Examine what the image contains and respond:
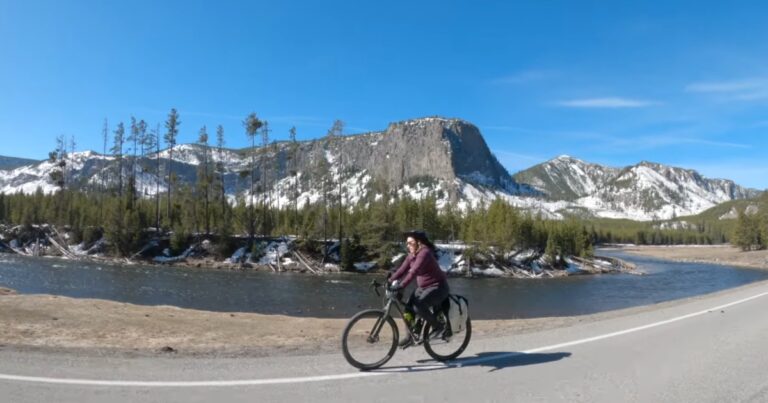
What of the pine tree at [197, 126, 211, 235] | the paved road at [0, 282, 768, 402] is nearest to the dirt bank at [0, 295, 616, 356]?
the paved road at [0, 282, 768, 402]

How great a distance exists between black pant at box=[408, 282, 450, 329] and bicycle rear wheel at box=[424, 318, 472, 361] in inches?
7.9

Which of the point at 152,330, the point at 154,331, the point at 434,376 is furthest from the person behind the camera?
the point at 152,330

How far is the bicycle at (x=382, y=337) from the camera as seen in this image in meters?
9.49

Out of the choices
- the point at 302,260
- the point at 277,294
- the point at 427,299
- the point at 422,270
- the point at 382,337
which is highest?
the point at 422,270

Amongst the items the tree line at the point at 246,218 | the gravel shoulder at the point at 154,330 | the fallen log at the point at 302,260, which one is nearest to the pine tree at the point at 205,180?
the tree line at the point at 246,218

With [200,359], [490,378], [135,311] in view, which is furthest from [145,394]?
[135,311]

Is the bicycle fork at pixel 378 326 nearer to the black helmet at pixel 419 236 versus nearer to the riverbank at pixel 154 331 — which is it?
the black helmet at pixel 419 236

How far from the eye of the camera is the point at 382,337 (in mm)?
9898

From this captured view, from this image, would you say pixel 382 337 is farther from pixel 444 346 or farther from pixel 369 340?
pixel 444 346

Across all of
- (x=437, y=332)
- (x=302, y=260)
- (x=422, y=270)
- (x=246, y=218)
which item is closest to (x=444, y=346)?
(x=437, y=332)

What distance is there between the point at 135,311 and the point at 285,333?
7.64m

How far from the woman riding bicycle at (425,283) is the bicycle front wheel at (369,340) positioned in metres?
0.38

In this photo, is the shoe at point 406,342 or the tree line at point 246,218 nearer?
the shoe at point 406,342

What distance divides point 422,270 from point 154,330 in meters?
10.2
